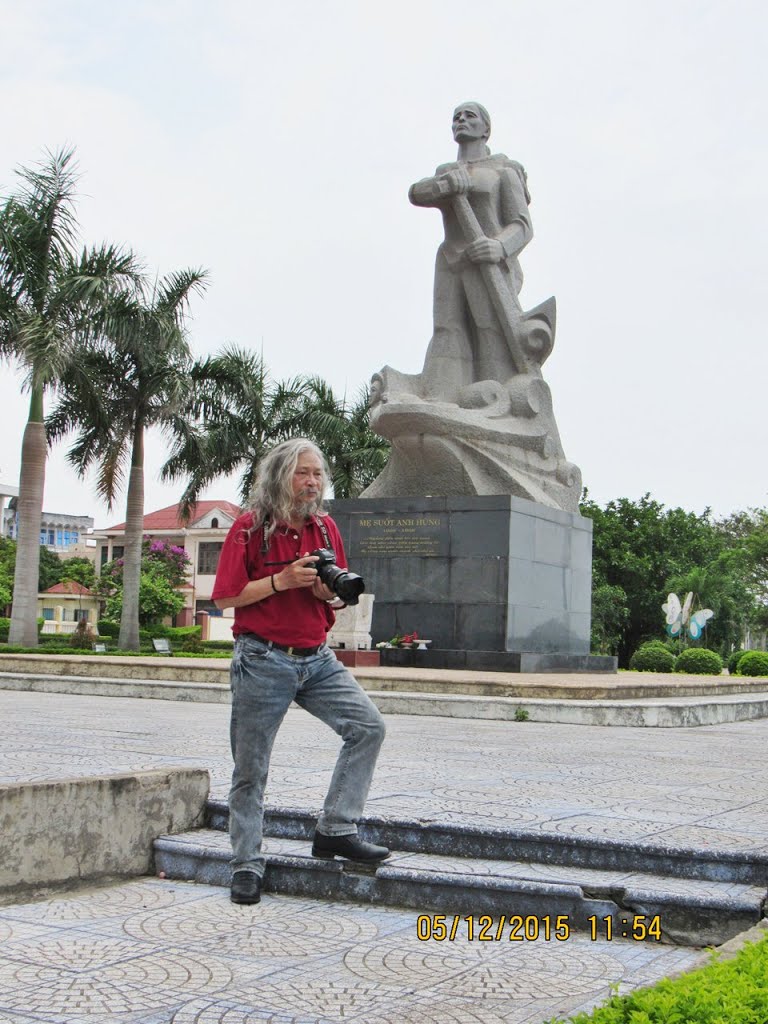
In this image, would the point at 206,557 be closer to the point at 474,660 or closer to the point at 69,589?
the point at 69,589

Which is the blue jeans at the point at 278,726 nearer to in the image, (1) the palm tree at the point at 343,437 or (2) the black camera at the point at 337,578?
(2) the black camera at the point at 337,578

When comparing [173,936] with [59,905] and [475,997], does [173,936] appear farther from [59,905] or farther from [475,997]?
[475,997]

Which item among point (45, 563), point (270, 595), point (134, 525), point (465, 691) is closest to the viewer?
point (270, 595)

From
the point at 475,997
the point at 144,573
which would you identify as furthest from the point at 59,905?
the point at 144,573

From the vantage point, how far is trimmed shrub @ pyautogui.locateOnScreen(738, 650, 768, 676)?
2558 centimetres

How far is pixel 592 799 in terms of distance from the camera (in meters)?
5.63

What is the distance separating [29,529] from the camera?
2289cm

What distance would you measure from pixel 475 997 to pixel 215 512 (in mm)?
62774

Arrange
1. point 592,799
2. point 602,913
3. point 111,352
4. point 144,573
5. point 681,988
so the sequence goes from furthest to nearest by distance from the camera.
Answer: point 144,573, point 111,352, point 592,799, point 602,913, point 681,988

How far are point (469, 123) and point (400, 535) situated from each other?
21.1ft

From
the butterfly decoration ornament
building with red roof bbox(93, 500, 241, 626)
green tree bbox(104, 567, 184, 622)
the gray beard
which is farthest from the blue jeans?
building with red roof bbox(93, 500, 241, 626)

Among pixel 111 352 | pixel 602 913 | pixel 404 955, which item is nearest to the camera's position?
pixel 404 955
